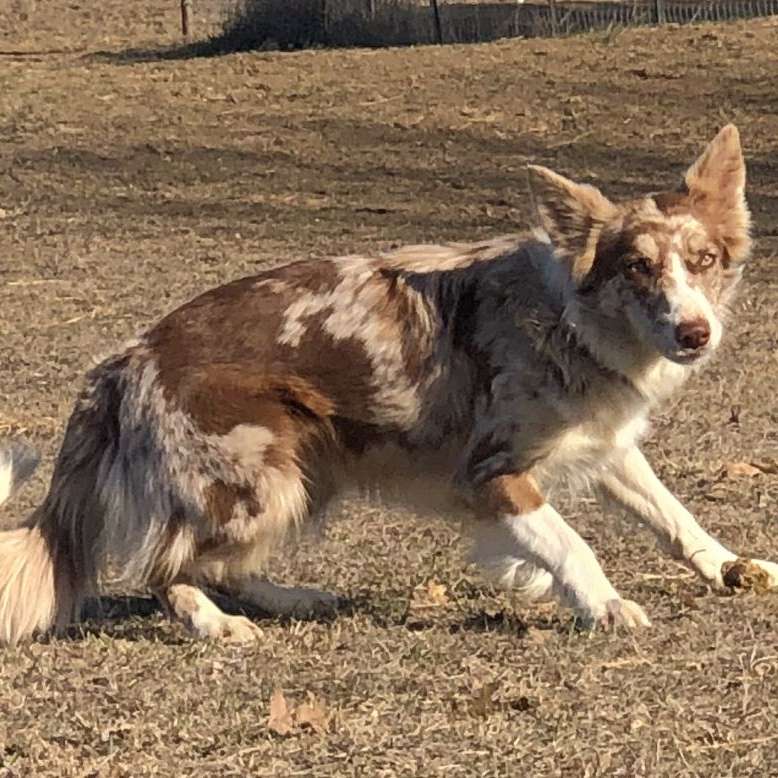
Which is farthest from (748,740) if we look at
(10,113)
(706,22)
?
(706,22)

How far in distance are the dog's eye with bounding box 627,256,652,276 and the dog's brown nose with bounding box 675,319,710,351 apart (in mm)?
229

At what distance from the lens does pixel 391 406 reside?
589 cm

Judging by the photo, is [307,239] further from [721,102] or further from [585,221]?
[585,221]

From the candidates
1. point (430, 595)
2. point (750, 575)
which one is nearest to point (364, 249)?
point (430, 595)

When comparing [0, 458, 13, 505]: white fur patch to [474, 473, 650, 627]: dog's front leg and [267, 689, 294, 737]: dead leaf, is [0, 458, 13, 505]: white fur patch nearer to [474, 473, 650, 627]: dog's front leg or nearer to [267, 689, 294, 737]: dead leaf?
[267, 689, 294, 737]: dead leaf

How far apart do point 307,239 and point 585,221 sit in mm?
7632

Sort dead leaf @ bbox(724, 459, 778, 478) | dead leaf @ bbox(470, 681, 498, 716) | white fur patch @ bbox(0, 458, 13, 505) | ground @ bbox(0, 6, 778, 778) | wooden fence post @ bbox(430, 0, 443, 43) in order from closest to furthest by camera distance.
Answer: ground @ bbox(0, 6, 778, 778) → dead leaf @ bbox(470, 681, 498, 716) → white fur patch @ bbox(0, 458, 13, 505) → dead leaf @ bbox(724, 459, 778, 478) → wooden fence post @ bbox(430, 0, 443, 43)

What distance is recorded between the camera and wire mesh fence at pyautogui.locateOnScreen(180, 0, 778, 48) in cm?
2148

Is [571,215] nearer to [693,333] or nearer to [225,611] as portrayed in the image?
[693,333]

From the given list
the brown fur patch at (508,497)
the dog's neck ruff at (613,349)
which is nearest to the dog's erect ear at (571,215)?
the dog's neck ruff at (613,349)

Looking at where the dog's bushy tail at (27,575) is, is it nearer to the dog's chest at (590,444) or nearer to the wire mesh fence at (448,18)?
the dog's chest at (590,444)

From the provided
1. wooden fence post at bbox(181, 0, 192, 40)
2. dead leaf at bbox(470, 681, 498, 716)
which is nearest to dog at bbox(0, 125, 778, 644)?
dead leaf at bbox(470, 681, 498, 716)

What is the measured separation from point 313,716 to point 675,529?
1710 millimetres

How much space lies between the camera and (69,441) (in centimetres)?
596
